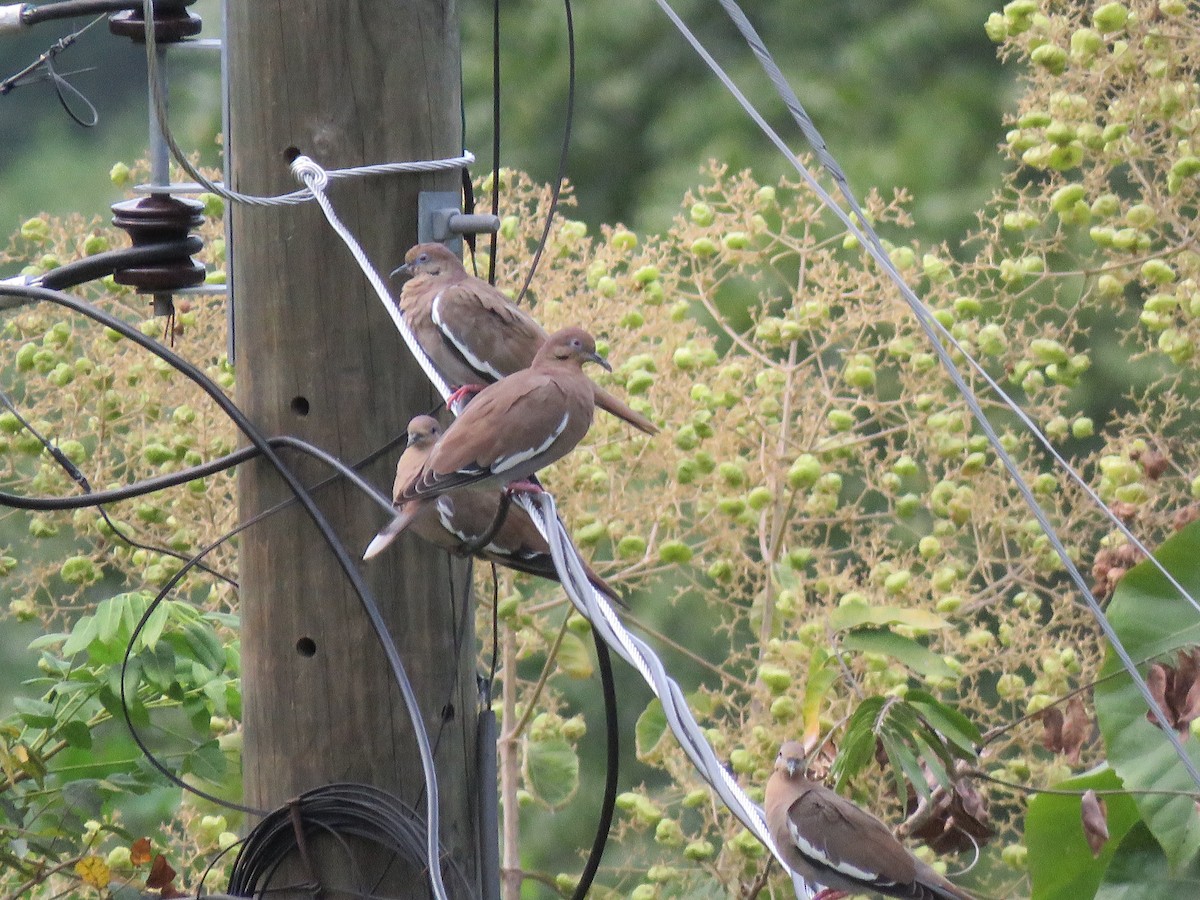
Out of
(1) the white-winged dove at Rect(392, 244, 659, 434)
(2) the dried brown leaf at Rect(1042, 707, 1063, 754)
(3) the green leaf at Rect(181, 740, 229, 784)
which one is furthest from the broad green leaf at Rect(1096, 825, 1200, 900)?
(3) the green leaf at Rect(181, 740, 229, 784)

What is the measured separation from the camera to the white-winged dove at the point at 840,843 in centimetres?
242

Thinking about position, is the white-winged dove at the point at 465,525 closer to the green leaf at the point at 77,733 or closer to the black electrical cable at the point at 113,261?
the black electrical cable at the point at 113,261

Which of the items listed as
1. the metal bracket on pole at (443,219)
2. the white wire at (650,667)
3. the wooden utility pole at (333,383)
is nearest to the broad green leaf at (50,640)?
the wooden utility pole at (333,383)

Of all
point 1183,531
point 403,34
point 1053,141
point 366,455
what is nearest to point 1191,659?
point 1183,531

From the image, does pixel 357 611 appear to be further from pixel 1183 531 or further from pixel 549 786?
pixel 1183 531

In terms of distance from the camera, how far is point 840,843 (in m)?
2.45

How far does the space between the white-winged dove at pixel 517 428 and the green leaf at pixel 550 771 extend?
3.29ft

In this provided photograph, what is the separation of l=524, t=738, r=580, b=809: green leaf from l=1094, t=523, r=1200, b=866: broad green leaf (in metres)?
1.02

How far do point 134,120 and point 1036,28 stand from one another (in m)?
6.24

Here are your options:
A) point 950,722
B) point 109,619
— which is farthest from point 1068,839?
point 109,619

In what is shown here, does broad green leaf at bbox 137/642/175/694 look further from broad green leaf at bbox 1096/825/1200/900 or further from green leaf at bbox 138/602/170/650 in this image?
broad green leaf at bbox 1096/825/1200/900

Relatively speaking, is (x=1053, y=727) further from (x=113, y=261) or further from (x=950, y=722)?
(x=113, y=261)

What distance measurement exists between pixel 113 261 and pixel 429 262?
0.58 meters

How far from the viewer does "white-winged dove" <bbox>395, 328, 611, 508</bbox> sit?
192cm
